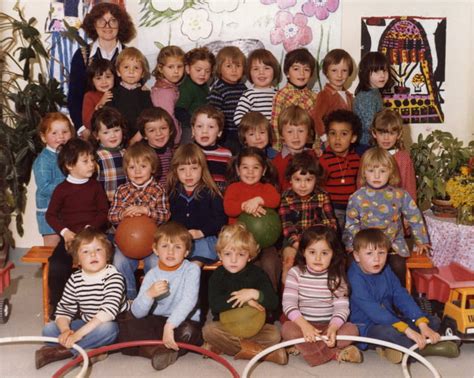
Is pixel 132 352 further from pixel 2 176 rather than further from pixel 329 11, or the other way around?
pixel 329 11

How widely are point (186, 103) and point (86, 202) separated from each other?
1336mm

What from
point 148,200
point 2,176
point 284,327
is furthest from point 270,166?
point 2,176

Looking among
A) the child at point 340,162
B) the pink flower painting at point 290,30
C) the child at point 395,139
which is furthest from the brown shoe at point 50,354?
the pink flower painting at point 290,30

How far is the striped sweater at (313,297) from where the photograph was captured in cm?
461

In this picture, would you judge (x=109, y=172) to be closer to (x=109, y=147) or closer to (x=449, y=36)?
(x=109, y=147)

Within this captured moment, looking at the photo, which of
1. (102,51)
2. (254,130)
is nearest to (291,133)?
(254,130)

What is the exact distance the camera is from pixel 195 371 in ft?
14.5

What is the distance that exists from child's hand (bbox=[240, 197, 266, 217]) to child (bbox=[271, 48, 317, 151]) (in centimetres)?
105

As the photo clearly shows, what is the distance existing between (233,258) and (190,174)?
3.07 feet

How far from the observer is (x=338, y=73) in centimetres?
607

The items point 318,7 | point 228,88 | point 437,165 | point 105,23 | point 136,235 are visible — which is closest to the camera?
point 136,235

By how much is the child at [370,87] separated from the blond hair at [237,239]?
1828 millimetres

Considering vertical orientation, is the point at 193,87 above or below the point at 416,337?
above

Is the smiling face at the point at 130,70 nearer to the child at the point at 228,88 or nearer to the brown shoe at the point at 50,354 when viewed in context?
the child at the point at 228,88
